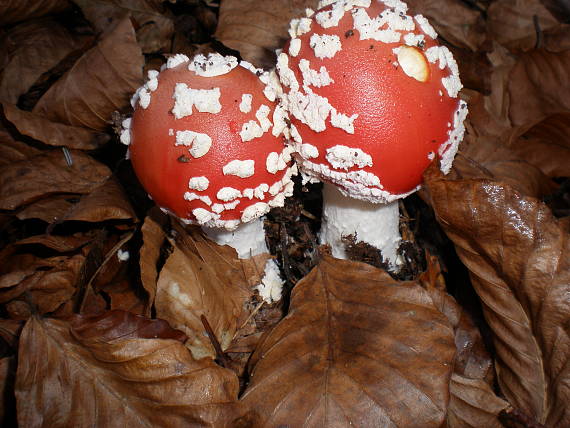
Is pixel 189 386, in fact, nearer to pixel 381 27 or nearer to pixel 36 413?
pixel 36 413

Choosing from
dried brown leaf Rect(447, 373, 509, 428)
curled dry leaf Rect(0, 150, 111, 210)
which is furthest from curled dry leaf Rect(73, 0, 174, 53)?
dried brown leaf Rect(447, 373, 509, 428)

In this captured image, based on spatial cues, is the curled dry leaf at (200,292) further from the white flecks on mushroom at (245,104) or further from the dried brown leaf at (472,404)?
the dried brown leaf at (472,404)

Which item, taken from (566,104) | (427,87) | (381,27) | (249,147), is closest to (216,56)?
(249,147)

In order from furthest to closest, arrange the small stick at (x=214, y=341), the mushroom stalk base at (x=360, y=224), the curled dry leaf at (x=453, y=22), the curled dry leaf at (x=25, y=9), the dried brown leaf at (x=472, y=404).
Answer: the curled dry leaf at (x=453, y=22), the curled dry leaf at (x=25, y=9), the mushroom stalk base at (x=360, y=224), the small stick at (x=214, y=341), the dried brown leaf at (x=472, y=404)

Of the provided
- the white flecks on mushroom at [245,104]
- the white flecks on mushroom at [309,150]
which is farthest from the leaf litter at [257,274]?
the white flecks on mushroom at [245,104]

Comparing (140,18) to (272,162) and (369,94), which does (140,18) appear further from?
(369,94)

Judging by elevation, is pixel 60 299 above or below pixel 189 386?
below
